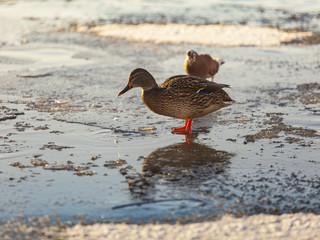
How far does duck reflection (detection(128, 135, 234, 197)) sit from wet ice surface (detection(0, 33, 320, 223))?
1 cm

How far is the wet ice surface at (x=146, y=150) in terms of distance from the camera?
4.30 metres

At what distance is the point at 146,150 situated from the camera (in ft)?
18.7

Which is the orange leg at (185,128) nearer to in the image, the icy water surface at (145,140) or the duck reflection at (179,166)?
the icy water surface at (145,140)

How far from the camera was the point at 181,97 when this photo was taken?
629 cm

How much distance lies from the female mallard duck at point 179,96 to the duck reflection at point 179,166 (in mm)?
483

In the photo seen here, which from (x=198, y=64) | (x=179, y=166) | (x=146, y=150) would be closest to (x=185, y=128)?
(x=146, y=150)

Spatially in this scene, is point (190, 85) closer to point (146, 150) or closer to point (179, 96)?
point (179, 96)

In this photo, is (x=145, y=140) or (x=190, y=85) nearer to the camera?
(x=145, y=140)

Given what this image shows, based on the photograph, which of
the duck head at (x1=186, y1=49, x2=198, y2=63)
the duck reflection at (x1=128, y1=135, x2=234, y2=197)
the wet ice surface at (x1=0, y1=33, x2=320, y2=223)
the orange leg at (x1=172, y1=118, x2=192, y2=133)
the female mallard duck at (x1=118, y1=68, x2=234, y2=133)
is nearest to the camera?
the wet ice surface at (x1=0, y1=33, x2=320, y2=223)

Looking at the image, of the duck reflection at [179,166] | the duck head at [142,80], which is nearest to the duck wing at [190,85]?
the duck head at [142,80]

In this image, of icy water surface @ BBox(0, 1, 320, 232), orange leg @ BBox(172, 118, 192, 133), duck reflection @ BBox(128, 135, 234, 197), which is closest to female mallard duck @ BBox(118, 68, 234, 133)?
orange leg @ BBox(172, 118, 192, 133)

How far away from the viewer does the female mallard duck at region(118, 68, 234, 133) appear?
627cm

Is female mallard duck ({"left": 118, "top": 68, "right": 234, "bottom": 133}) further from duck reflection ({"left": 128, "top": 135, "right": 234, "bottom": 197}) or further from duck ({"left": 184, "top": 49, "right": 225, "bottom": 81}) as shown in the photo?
duck ({"left": 184, "top": 49, "right": 225, "bottom": 81})

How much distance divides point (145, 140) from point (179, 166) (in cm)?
98
